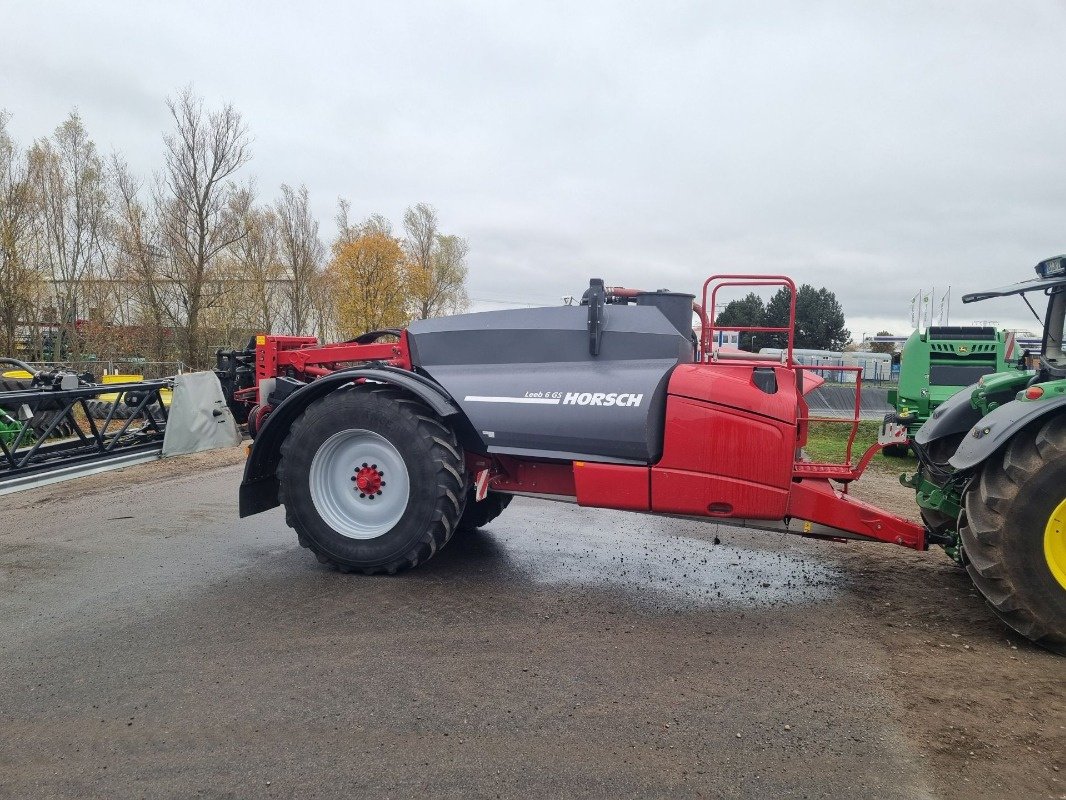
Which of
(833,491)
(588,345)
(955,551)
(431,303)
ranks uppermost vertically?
(431,303)

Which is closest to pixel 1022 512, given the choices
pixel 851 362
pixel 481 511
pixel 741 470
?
pixel 741 470

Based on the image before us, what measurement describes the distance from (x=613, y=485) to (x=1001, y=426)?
2.24m

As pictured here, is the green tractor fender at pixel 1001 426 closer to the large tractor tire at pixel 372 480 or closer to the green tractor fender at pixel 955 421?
the green tractor fender at pixel 955 421

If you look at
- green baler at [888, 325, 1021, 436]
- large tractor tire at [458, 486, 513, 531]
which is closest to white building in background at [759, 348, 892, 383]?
green baler at [888, 325, 1021, 436]

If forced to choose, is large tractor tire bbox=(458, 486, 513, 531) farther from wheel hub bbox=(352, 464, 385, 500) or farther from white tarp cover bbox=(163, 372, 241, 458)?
white tarp cover bbox=(163, 372, 241, 458)

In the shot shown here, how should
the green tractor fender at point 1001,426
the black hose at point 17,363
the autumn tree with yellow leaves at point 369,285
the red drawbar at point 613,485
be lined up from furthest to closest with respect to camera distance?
the autumn tree with yellow leaves at point 369,285 < the black hose at point 17,363 < the red drawbar at point 613,485 < the green tractor fender at point 1001,426

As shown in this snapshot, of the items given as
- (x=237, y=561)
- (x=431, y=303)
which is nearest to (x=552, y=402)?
(x=237, y=561)

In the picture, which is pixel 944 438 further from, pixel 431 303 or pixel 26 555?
pixel 431 303

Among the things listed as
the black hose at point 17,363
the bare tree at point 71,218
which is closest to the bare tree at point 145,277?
the bare tree at point 71,218

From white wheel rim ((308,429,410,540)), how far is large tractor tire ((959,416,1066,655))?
361 centimetres

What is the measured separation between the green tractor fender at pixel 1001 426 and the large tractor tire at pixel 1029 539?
95 millimetres

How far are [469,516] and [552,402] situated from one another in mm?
1889

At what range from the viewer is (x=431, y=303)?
4053 cm

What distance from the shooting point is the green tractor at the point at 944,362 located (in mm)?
12297
